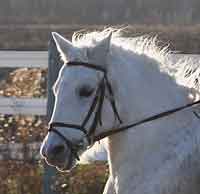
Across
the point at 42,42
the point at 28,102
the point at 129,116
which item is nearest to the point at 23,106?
the point at 28,102

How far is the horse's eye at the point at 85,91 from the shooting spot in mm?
5353

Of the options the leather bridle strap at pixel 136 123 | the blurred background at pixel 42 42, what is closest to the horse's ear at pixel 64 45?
the leather bridle strap at pixel 136 123

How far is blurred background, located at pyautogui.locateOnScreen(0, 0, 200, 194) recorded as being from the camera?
8.25 m

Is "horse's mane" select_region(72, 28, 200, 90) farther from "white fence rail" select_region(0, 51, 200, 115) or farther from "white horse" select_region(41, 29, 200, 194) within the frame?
"white fence rail" select_region(0, 51, 200, 115)

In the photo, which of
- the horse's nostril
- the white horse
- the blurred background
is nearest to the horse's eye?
the white horse

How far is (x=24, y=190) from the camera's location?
27.1 ft

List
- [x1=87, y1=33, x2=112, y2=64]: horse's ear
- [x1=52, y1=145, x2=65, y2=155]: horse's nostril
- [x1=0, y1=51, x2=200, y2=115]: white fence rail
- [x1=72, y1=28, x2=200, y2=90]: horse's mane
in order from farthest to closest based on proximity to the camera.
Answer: [x1=0, y1=51, x2=200, y2=115]: white fence rail
[x1=72, y1=28, x2=200, y2=90]: horse's mane
[x1=87, y1=33, x2=112, y2=64]: horse's ear
[x1=52, y1=145, x2=65, y2=155]: horse's nostril

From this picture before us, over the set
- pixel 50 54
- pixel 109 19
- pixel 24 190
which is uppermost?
pixel 50 54

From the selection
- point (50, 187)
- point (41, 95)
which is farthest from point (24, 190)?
point (41, 95)

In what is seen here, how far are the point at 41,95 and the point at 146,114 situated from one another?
3725mm

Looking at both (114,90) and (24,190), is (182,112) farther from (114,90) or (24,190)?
(24,190)

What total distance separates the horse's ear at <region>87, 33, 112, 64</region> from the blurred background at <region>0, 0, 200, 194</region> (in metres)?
2.39

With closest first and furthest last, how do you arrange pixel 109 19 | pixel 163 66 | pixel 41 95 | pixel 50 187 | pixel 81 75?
pixel 81 75 → pixel 163 66 → pixel 50 187 → pixel 41 95 → pixel 109 19

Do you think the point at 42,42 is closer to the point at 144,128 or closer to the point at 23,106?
the point at 23,106
